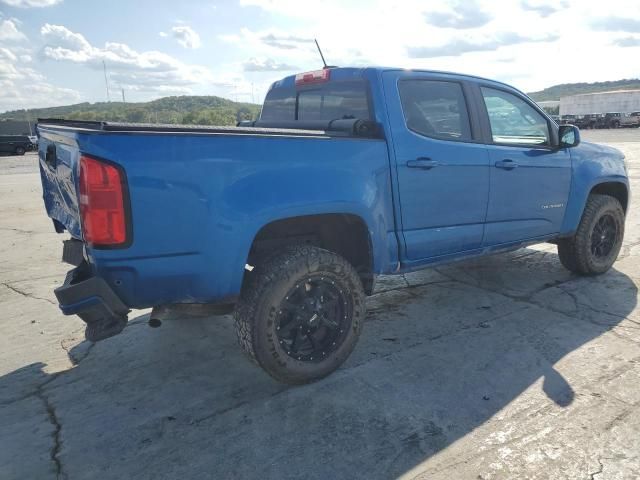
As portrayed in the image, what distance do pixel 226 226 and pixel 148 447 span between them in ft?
3.84

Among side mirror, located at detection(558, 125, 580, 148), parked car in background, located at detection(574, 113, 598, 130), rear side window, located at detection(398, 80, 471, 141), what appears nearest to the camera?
rear side window, located at detection(398, 80, 471, 141)

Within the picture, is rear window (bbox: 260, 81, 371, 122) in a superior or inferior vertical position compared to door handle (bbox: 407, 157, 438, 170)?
superior

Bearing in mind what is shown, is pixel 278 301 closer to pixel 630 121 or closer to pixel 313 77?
pixel 313 77

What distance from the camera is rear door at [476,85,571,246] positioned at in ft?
13.2

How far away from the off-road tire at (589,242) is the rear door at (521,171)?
1.34 ft

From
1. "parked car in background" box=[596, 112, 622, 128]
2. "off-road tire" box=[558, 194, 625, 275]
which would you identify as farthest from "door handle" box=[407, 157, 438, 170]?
"parked car in background" box=[596, 112, 622, 128]

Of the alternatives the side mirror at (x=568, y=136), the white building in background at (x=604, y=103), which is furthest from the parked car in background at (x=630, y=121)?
the side mirror at (x=568, y=136)

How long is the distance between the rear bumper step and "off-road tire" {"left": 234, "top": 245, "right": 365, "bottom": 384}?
66 centimetres

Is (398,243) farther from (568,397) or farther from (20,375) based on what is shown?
(20,375)

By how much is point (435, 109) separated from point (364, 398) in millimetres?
2097

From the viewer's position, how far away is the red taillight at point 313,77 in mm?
3866

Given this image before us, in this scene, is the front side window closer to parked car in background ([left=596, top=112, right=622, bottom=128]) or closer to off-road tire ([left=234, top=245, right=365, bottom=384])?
off-road tire ([left=234, top=245, right=365, bottom=384])

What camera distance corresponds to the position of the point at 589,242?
195 inches

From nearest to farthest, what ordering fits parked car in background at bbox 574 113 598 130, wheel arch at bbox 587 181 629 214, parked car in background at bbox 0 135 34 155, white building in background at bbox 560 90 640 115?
wheel arch at bbox 587 181 629 214
parked car in background at bbox 0 135 34 155
parked car in background at bbox 574 113 598 130
white building in background at bbox 560 90 640 115
